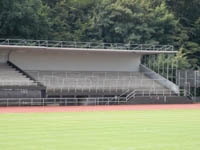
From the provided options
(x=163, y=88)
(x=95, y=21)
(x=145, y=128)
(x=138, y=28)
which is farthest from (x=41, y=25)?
(x=145, y=128)

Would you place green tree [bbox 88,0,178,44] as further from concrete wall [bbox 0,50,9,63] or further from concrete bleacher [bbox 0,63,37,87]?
concrete bleacher [bbox 0,63,37,87]

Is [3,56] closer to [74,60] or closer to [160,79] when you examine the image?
[74,60]

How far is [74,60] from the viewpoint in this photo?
44938 millimetres

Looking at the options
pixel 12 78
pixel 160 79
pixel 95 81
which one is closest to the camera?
pixel 12 78

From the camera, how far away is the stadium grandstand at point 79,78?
1435 inches

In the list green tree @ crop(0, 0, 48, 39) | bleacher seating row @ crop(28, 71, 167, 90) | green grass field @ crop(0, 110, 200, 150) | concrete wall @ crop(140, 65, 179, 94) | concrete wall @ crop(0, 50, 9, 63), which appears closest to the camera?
green grass field @ crop(0, 110, 200, 150)

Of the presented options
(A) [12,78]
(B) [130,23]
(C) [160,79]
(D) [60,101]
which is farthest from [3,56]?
(B) [130,23]

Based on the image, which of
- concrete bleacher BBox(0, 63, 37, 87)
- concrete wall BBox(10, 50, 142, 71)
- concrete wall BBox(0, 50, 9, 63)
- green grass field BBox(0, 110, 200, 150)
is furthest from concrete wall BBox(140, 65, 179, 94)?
green grass field BBox(0, 110, 200, 150)

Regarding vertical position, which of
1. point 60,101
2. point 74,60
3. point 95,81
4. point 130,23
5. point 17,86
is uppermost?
point 130,23

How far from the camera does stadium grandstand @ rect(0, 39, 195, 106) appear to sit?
36.4 metres

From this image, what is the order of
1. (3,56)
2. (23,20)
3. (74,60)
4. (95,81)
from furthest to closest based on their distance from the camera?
(23,20), (74,60), (95,81), (3,56)

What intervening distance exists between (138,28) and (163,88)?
11.5 metres

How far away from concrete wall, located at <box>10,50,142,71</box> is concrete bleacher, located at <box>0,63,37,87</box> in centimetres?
286

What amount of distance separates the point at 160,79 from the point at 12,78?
49.9 ft
